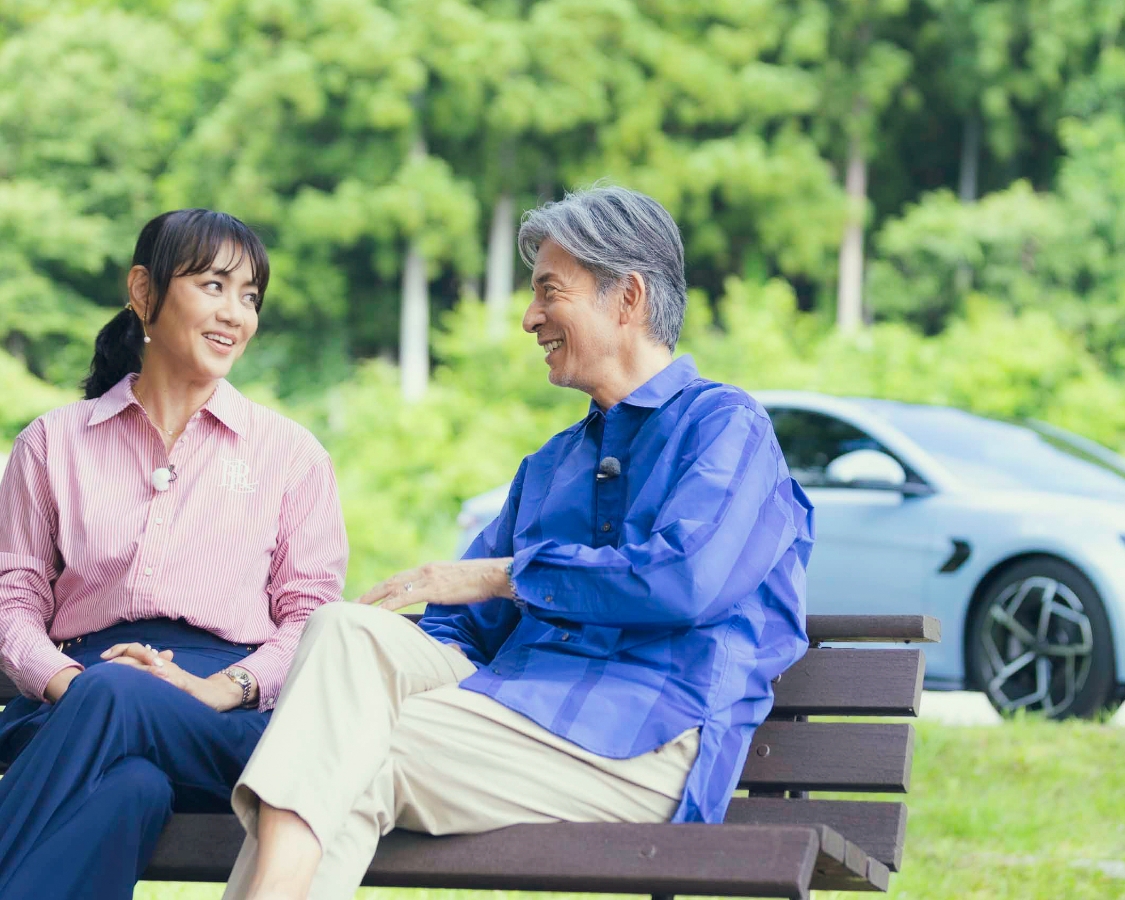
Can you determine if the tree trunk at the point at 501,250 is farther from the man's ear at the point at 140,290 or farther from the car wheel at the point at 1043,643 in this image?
the man's ear at the point at 140,290

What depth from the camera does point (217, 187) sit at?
2734cm

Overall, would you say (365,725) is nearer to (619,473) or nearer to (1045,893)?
(619,473)

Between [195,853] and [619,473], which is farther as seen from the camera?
[619,473]

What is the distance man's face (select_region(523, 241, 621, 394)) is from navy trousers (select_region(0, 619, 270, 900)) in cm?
89

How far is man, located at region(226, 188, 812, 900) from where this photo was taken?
108 inches

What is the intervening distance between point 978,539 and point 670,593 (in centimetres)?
517

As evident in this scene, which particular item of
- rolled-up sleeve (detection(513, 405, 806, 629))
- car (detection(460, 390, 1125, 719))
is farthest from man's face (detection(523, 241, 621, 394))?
car (detection(460, 390, 1125, 719))

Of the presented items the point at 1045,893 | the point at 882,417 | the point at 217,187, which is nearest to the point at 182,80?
the point at 217,187

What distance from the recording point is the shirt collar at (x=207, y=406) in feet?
11.8

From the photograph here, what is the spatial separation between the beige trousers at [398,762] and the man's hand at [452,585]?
65mm

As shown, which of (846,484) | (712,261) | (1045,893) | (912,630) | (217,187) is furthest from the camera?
(712,261)

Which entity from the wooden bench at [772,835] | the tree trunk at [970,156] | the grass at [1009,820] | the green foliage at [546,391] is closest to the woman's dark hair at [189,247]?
the wooden bench at [772,835]

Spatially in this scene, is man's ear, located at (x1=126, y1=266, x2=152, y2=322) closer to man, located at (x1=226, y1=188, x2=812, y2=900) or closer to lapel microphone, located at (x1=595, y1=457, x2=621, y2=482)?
man, located at (x1=226, y1=188, x2=812, y2=900)

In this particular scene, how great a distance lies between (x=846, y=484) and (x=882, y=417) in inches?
17.5
